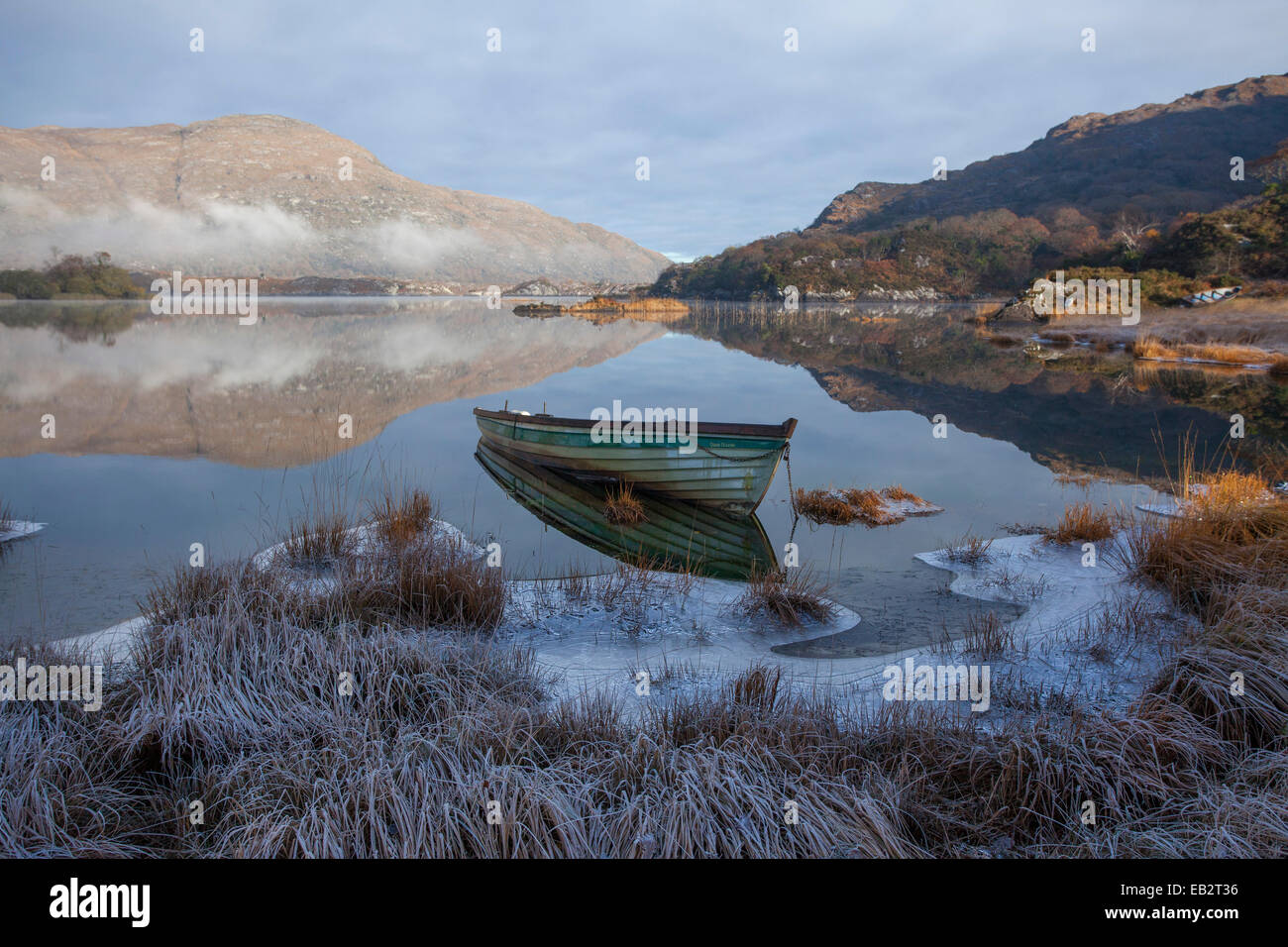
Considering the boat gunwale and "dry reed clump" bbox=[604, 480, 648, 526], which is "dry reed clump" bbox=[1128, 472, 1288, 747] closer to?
the boat gunwale

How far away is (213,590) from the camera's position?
5625 millimetres

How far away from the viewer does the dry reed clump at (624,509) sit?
10.5 metres

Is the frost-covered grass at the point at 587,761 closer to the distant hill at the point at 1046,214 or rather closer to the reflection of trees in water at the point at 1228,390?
the reflection of trees in water at the point at 1228,390

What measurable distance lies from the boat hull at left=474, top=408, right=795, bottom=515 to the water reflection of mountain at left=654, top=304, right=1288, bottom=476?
7.23 meters

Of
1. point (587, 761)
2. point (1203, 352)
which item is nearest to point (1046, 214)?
point (1203, 352)

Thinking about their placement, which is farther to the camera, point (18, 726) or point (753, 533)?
point (753, 533)

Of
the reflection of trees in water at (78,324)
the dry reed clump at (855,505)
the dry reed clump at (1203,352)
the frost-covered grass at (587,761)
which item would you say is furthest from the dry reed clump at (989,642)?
the reflection of trees in water at (78,324)

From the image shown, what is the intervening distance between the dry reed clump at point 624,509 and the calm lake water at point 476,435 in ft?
3.15

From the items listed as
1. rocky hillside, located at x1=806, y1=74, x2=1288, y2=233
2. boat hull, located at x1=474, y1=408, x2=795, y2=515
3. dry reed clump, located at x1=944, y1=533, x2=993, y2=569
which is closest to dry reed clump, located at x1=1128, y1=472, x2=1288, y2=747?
dry reed clump, located at x1=944, y1=533, x2=993, y2=569

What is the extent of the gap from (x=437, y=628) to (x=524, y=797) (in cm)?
296

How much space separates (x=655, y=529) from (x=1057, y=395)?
58.2 feet
